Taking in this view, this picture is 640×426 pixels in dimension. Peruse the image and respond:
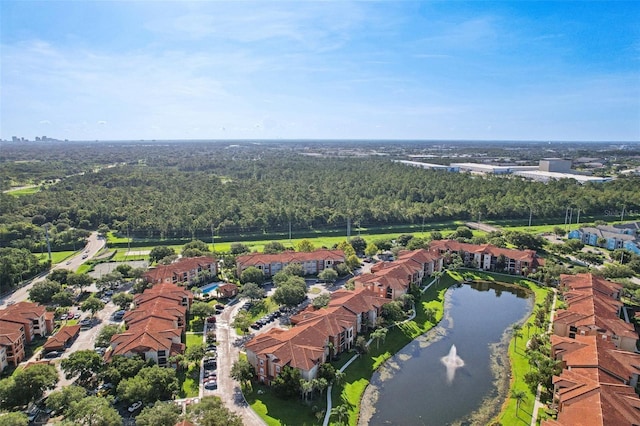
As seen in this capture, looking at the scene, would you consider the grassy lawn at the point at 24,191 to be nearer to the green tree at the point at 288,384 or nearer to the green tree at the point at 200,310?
the green tree at the point at 200,310

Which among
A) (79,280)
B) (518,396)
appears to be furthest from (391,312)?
(79,280)

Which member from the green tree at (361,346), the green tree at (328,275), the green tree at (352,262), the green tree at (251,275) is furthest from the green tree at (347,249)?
the green tree at (361,346)

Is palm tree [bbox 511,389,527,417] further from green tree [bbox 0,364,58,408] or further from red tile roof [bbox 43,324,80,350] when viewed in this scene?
red tile roof [bbox 43,324,80,350]

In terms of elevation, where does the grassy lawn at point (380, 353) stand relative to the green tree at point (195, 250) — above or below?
below

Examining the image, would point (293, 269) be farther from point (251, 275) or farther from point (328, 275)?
point (251, 275)

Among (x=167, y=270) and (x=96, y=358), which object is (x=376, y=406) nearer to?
(x=96, y=358)

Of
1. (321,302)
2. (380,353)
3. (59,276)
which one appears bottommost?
(380,353)
